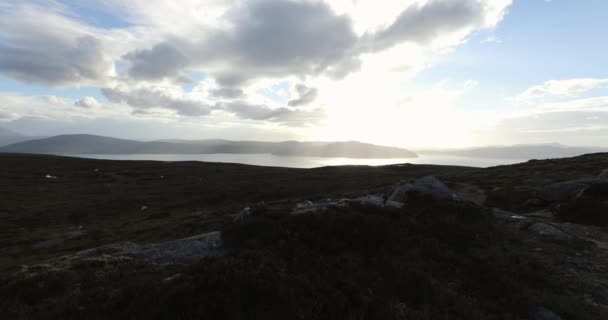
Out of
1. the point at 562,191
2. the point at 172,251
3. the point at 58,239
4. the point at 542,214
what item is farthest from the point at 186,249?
the point at 562,191

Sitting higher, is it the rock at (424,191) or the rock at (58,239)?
the rock at (424,191)

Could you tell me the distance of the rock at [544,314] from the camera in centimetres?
640

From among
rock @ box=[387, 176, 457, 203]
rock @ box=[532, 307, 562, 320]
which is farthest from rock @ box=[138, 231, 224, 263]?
rock @ box=[387, 176, 457, 203]

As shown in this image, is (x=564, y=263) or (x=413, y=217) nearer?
(x=564, y=263)

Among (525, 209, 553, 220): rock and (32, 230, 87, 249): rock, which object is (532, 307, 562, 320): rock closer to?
(525, 209, 553, 220): rock

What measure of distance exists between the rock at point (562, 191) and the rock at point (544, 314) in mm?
15289

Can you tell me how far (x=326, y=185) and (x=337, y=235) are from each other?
1272 inches

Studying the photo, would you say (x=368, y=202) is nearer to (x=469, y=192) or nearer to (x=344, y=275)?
(x=344, y=275)

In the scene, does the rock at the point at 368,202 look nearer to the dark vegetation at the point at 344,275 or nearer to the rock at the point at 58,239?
the dark vegetation at the point at 344,275

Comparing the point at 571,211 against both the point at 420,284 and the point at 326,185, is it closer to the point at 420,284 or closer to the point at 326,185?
the point at 420,284

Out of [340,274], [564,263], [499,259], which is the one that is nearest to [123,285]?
[340,274]

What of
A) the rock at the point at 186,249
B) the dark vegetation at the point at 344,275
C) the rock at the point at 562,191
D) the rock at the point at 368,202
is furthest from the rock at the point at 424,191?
the rock at the point at 186,249

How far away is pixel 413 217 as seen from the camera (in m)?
13.6

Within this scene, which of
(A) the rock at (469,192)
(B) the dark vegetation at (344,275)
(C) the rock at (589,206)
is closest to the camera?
(B) the dark vegetation at (344,275)
